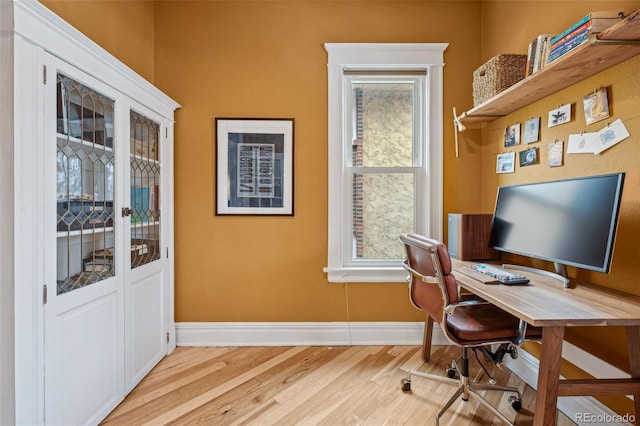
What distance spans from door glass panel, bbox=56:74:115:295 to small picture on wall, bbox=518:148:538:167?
2611 millimetres

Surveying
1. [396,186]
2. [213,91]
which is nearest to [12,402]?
[213,91]

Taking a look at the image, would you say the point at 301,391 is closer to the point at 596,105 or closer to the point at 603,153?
the point at 603,153

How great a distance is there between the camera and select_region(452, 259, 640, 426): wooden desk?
1131 mm

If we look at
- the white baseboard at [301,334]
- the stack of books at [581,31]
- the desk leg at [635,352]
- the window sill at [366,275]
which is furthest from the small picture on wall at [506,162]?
the white baseboard at [301,334]

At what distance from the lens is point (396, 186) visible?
2693mm

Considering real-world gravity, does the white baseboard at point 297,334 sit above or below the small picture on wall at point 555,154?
below

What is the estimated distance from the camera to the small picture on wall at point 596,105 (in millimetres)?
1513

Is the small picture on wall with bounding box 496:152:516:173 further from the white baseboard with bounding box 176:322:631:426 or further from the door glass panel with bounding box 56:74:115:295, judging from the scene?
the door glass panel with bounding box 56:74:115:295

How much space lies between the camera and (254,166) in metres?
2.59

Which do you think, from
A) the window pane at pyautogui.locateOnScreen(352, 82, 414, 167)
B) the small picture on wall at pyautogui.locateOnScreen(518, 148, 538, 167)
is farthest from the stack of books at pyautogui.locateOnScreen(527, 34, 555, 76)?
the window pane at pyautogui.locateOnScreen(352, 82, 414, 167)

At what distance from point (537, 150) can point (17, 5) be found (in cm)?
274

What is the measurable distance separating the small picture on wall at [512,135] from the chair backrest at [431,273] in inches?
43.3

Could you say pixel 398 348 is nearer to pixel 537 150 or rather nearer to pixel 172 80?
pixel 537 150

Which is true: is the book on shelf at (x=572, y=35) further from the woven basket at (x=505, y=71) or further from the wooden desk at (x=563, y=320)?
the wooden desk at (x=563, y=320)
